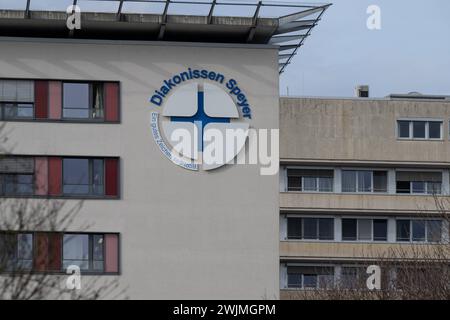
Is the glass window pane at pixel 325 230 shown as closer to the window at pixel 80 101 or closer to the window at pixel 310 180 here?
the window at pixel 310 180

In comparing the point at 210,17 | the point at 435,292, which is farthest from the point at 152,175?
the point at 435,292

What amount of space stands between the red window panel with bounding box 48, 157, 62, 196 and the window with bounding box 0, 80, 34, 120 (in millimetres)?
1647

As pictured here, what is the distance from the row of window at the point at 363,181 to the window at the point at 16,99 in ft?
105

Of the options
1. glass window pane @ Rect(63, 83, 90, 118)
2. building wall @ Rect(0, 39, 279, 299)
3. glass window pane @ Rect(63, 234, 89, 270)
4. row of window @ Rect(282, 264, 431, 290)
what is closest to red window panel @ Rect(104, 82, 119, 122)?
building wall @ Rect(0, 39, 279, 299)

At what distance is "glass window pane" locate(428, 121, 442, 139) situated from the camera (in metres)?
78.8

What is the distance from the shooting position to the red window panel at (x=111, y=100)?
47.5 m

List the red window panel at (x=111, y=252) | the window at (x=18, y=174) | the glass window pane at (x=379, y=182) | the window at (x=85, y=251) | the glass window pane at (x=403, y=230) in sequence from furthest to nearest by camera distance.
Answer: the glass window pane at (x=403, y=230)
the glass window pane at (x=379, y=182)
the red window panel at (x=111, y=252)
the window at (x=85, y=251)
the window at (x=18, y=174)

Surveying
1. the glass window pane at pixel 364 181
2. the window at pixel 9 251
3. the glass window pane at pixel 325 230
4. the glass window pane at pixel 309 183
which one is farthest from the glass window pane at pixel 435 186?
the window at pixel 9 251

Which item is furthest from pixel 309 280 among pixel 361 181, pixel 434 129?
pixel 434 129

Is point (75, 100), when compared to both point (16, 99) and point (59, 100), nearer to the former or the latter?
point (59, 100)

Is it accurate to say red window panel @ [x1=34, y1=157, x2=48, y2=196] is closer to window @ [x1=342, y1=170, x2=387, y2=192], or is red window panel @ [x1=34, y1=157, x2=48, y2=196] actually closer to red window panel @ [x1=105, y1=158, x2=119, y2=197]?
red window panel @ [x1=105, y1=158, x2=119, y2=197]

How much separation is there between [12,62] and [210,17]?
6472 millimetres

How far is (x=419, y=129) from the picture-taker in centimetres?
7869

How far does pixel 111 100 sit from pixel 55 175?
3077 mm
